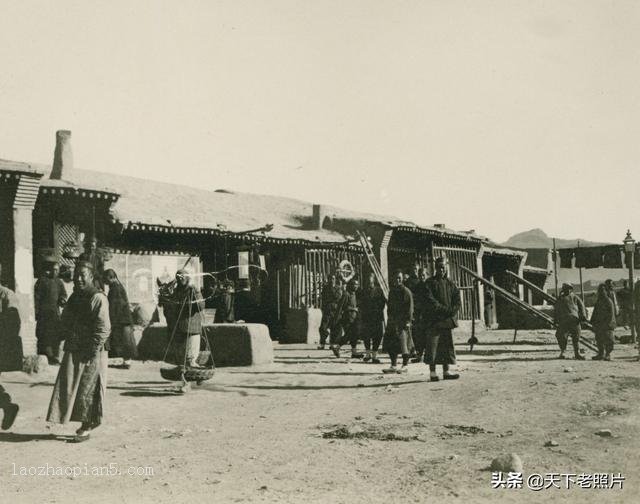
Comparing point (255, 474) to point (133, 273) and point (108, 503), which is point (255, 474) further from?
point (133, 273)

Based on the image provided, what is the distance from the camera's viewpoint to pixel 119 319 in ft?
35.0

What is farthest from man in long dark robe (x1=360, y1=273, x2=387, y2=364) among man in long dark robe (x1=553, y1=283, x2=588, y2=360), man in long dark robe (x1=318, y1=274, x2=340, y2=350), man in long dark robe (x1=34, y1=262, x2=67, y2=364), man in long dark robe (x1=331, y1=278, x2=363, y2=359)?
man in long dark robe (x1=34, y1=262, x2=67, y2=364)

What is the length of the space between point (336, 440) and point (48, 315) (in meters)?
6.75

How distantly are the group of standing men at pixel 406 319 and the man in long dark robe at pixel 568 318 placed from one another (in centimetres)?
272

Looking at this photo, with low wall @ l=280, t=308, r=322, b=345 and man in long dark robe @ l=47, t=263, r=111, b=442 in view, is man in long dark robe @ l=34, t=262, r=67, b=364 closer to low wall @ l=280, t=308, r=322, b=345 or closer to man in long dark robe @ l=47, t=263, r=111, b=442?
man in long dark robe @ l=47, t=263, r=111, b=442

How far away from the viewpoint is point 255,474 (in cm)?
488

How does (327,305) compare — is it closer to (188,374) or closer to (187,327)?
(187,327)

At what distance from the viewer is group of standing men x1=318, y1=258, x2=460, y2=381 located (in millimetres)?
9148

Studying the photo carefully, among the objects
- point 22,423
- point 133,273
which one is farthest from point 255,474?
point 133,273

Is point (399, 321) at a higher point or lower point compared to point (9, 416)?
higher

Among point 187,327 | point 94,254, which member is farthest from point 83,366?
point 94,254

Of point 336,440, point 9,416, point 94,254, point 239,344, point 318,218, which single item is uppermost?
point 318,218

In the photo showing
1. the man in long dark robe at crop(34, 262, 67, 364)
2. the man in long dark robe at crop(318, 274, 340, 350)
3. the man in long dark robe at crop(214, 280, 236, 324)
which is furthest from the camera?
the man in long dark robe at crop(214, 280, 236, 324)

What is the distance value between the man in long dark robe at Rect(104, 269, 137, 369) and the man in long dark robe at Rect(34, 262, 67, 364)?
94 cm
